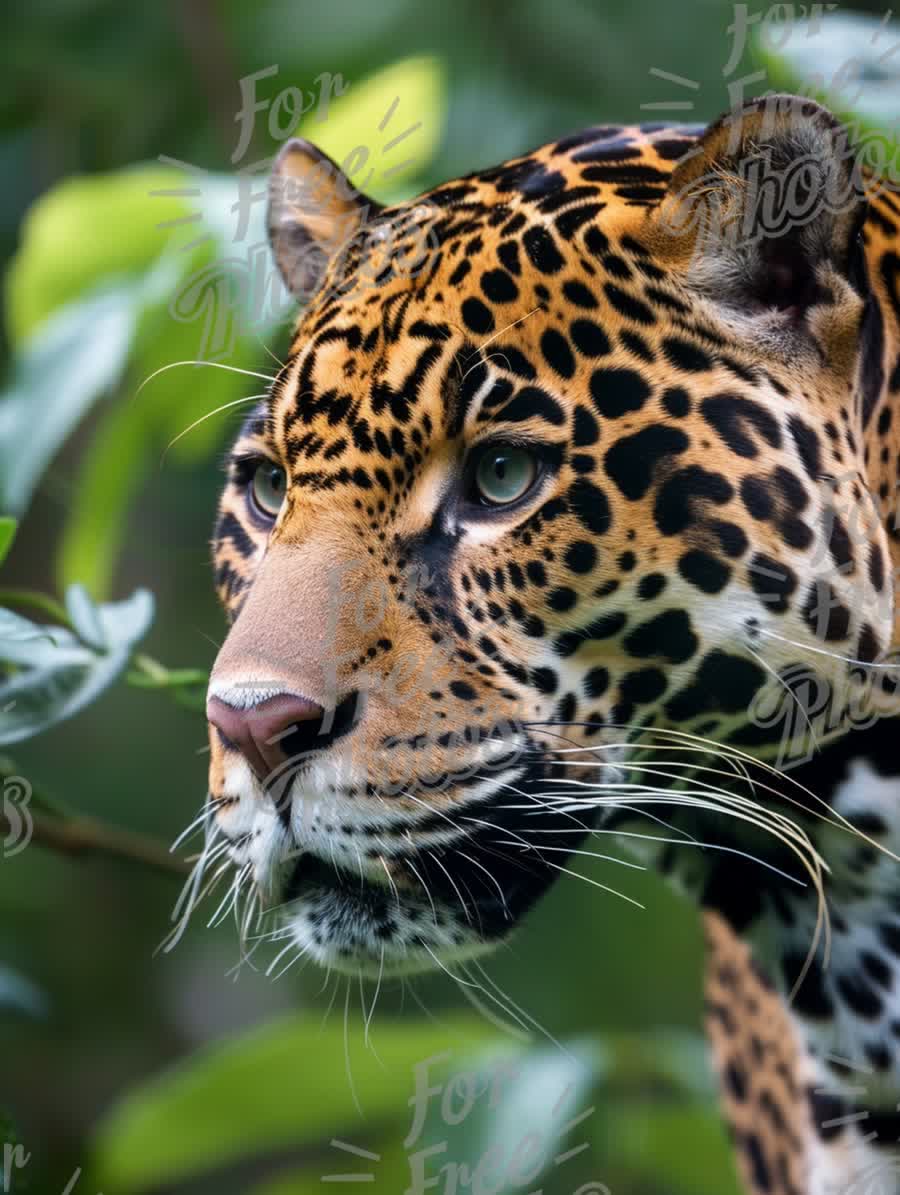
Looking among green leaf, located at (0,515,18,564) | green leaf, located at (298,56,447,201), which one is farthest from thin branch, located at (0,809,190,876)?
green leaf, located at (298,56,447,201)

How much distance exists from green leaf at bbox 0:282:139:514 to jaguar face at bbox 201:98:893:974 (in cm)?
57

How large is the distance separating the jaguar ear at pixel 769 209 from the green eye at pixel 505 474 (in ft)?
0.95

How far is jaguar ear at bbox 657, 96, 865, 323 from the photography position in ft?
5.23

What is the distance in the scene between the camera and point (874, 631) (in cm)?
165

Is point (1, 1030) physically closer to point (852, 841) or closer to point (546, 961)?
point (546, 961)

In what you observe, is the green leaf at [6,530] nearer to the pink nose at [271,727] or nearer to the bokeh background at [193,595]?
the pink nose at [271,727]

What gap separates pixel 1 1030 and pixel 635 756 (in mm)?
4778

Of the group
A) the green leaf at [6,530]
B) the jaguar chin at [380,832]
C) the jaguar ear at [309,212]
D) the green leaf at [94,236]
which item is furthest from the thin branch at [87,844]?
the green leaf at [94,236]

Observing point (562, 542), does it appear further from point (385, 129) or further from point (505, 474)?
point (385, 129)

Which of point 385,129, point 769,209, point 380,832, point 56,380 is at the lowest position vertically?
point 380,832

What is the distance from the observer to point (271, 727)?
1459mm

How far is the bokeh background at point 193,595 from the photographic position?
251cm

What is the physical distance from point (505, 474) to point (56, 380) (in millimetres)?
898

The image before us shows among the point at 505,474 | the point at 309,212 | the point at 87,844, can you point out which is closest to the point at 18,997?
the point at 87,844
